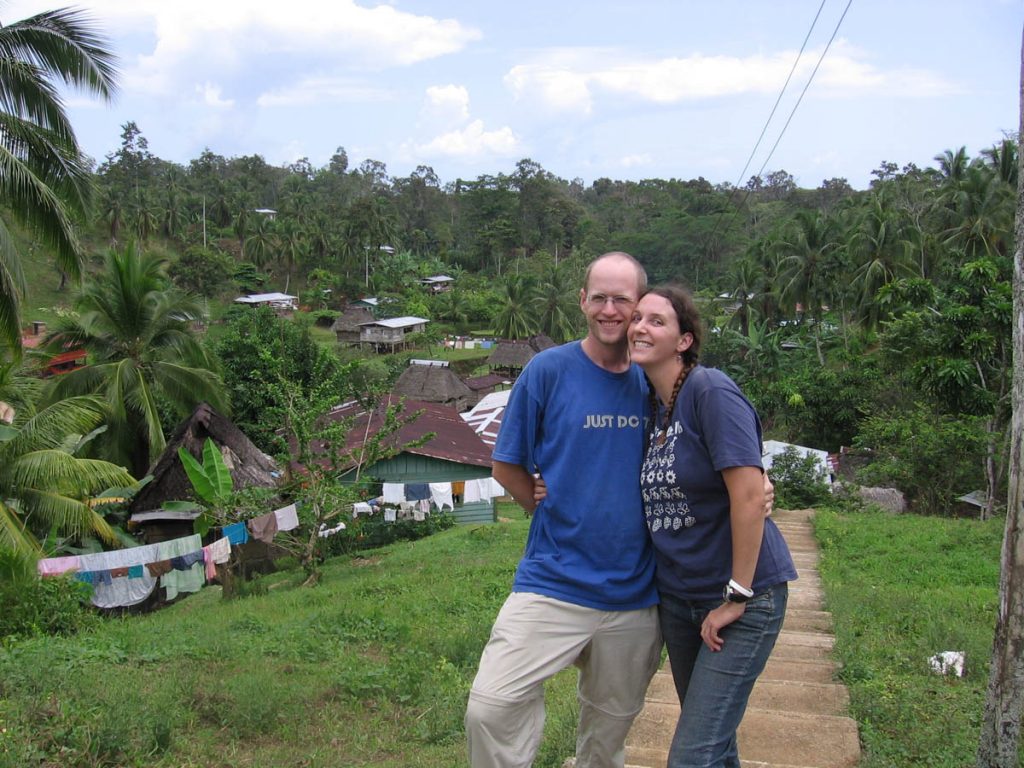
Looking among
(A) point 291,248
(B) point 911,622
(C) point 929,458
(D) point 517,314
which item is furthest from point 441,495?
(A) point 291,248

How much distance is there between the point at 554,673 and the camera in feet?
10.3

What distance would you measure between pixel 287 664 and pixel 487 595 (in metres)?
3.02

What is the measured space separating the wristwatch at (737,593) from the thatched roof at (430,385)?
1307 inches

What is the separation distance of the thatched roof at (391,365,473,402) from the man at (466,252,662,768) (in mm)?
32725

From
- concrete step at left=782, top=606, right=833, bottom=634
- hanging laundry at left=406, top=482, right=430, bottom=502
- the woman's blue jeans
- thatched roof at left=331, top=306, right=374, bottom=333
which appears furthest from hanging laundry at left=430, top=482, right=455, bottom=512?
thatched roof at left=331, top=306, right=374, bottom=333

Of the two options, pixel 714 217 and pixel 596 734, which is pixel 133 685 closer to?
pixel 596 734

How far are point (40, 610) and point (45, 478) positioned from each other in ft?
11.4

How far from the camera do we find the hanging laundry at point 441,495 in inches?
794

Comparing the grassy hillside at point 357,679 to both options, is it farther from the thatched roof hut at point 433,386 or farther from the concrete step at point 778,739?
the thatched roof hut at point 433,386

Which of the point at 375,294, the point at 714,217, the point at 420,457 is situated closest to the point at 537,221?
the point at 714,217

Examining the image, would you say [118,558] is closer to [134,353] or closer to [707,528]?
[134,353]

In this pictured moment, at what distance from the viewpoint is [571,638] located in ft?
10.2

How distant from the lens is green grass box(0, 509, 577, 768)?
4.66m

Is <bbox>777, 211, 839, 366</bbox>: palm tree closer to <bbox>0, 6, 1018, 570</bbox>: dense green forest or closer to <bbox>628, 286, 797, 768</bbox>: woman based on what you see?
<bbox>0, 6, 1018, 570</bbox>: dense green forest
